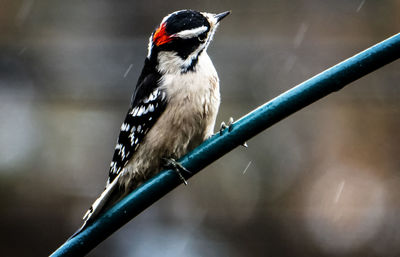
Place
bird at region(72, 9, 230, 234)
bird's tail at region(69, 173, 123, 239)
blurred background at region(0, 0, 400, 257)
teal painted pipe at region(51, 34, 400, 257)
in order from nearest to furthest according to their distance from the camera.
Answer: teal painted pipe at region(51, 34, 400, 257)
bird's tail at region(69, 173, 123, 239)
bird at region(72, 9, 230, 234)
blurred background at region(0, 0, 400, 257)

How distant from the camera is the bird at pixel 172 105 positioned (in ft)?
9.12

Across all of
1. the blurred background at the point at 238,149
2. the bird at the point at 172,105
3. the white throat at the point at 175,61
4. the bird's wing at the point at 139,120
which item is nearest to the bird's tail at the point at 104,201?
the bird at the point at 172,105

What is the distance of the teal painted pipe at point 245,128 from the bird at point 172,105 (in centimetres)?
69

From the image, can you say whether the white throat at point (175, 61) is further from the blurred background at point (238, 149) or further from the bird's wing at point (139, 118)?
the blurred background at point (238, 149)

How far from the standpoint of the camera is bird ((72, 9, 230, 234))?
2.78 metres

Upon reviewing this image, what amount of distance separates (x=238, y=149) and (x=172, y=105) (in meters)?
3.64

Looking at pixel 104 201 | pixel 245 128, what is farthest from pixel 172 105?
pixel 245 128

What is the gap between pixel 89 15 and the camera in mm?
7602

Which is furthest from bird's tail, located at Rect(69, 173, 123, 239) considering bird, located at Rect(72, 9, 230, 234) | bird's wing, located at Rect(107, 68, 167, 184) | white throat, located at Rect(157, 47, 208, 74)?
white throat, located at Rect(157, 47, 208, 74)

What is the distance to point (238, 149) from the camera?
21.0 feet

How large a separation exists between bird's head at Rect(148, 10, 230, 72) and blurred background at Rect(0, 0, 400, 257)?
11.1 feet

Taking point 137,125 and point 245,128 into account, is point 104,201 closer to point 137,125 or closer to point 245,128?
point 137,125

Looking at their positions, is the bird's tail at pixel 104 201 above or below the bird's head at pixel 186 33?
below

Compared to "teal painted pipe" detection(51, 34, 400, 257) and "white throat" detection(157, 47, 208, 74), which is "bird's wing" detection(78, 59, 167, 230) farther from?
"teal painted pipe" detection(51, 34, 400, 257)
